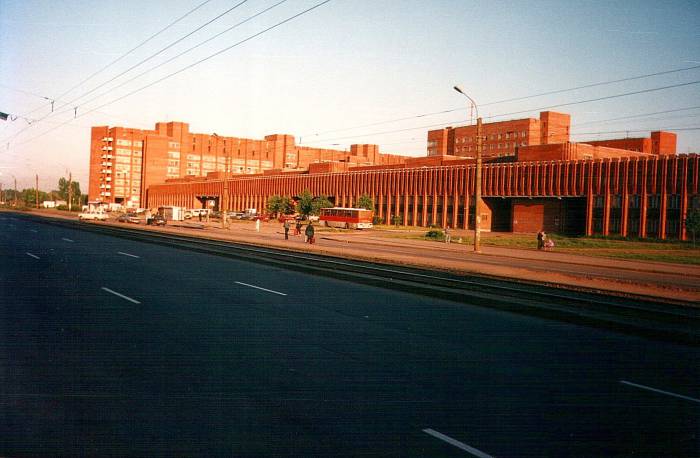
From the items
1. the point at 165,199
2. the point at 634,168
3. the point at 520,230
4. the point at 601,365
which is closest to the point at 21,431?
the point at 601,365

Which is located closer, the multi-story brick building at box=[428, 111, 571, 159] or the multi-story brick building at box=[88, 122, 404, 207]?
the multi-story brick building at box=[428, 111, 571, 159]

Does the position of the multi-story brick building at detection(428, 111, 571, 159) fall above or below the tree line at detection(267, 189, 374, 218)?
above

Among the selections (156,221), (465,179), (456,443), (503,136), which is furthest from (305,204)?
(456,443)

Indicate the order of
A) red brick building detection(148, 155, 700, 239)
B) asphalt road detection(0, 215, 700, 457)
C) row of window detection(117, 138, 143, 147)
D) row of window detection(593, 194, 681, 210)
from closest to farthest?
asphalt road detection(0, 215, 700, 457) < row of window detection(593, 194, 681, 210) < red brick building detection(148, 155, 700, 239) < row of window detection(117, 138, 143, 147)

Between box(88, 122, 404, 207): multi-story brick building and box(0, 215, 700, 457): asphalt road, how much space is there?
5527 inches

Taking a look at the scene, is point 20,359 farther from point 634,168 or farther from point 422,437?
point 634,168

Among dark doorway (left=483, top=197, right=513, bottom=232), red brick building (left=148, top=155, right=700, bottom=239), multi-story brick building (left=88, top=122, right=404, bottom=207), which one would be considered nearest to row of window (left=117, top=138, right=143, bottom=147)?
multi-story brick building (left=88, top=122, right=404, bottom=207)

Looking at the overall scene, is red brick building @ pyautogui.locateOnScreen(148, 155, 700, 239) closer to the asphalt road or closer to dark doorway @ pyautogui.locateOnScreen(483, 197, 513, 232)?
dark doorway @ pyautogui.locateOnScreen(483, 197, 513, 232)

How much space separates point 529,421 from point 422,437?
1219mm

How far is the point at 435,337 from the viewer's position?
10.1 m

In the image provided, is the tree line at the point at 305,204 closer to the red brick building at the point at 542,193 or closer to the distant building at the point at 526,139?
the red brick building at the point at 542,193

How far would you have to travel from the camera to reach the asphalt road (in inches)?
210

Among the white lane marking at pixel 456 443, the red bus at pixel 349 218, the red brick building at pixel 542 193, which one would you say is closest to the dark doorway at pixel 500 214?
the red brick building at pixel 542 193

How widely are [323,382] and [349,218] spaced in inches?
2611
